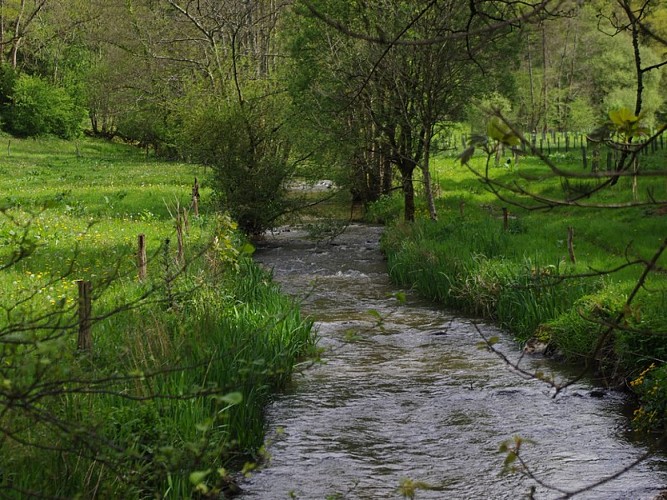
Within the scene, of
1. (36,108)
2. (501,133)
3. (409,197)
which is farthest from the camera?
(36,108)

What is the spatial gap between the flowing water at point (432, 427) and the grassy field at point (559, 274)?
1.46 feet

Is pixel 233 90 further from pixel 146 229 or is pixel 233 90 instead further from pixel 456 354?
pixel 456 354

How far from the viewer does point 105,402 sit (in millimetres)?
6504

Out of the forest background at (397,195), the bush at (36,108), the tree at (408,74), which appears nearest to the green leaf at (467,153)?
the forest background at (397,195)

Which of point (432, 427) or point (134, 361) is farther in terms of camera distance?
point (432, 427)

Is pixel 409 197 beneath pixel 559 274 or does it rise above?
above

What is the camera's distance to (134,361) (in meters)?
6.45

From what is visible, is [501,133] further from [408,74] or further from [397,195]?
[397,195]

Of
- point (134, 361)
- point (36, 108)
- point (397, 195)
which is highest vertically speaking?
point (36, 108)

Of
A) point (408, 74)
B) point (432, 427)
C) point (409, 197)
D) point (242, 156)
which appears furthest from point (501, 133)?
point (242, 156)

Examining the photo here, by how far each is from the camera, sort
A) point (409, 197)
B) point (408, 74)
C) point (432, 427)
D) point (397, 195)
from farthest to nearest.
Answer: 1. point (397, 195)
2. point (409, 197)
3. point (408, 74)
4. point (432, 427)

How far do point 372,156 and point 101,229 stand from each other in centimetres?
1230

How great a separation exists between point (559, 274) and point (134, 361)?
18.8 ft

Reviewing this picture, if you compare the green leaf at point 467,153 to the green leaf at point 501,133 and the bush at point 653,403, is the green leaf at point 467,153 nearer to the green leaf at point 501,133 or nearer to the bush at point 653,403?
the green leaf at point 501,133
